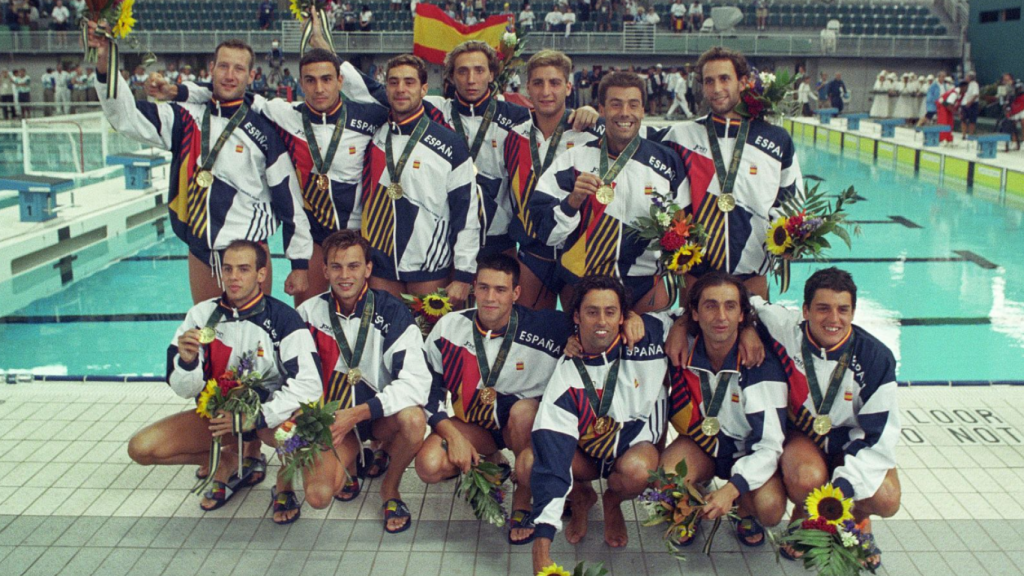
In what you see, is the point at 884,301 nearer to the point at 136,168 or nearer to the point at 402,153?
the point at 402,153

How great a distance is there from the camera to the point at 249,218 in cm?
397

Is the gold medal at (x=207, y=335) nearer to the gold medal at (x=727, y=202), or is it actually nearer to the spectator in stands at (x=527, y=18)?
the gold medal at (x=727, y=202)

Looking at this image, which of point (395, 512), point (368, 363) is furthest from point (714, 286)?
point (395, 512)

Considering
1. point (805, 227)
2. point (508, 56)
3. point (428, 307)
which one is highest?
point (508, 56)

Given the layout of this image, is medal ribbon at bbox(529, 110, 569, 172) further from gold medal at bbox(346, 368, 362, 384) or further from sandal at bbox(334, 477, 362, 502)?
sandal at bbox(334, 477, 362, 502)

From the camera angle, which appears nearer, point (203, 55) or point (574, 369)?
point (574, 369)

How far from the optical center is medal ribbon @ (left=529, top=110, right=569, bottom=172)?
3887mm

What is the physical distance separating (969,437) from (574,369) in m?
2.14

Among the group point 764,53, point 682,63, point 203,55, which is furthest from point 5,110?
point 764,53

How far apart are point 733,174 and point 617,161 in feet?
1.56

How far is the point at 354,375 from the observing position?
355 centimetres

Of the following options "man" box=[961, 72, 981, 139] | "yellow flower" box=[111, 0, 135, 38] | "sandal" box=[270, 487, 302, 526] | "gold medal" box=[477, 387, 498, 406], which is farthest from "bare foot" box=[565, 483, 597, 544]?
"man" box=[961, 72, 981, 139]

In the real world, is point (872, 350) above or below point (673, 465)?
above

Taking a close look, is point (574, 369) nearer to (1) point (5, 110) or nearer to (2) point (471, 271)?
(2) point (471, 271)
